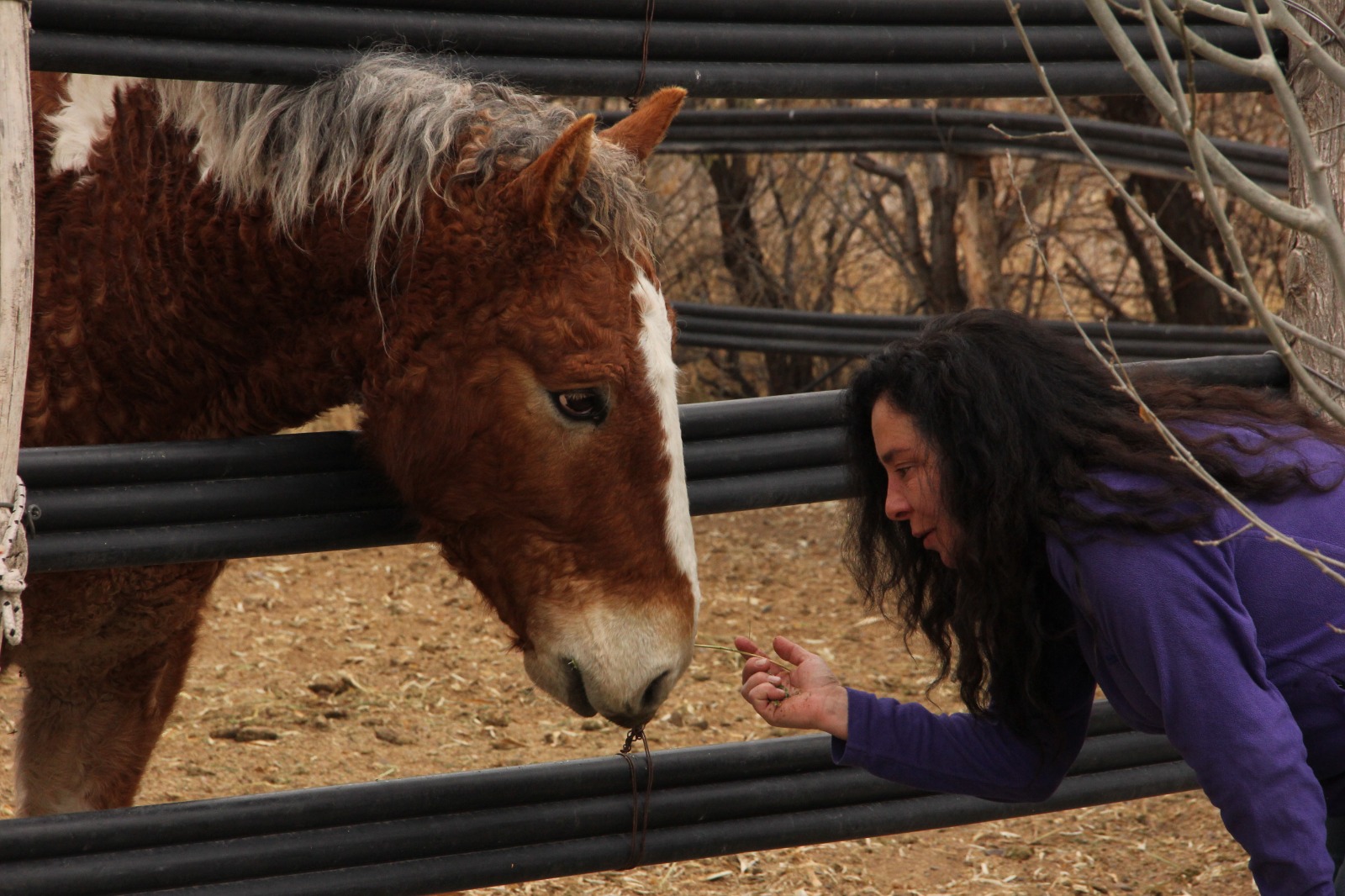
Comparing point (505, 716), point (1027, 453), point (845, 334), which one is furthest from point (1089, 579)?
point (845, 334)

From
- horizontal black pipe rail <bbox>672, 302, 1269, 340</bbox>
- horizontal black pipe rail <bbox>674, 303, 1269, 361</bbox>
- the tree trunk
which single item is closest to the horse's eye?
the tree trunk

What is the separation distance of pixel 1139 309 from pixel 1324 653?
785cm

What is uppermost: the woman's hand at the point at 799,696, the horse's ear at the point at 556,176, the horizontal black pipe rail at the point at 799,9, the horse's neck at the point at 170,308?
the horizontal black pipe rail at the point at 799,9

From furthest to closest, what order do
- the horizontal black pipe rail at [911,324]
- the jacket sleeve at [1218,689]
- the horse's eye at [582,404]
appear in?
1. the horizontal black pipe rail at [911,324]
2. the horse's eye at [582,404]
3. the jacket sleeve at [1218,689]

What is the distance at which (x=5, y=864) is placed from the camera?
77.1 inches

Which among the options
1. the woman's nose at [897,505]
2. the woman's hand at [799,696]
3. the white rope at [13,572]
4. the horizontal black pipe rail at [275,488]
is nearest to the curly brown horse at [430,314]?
the horizontal black pipe rail at [275,488]

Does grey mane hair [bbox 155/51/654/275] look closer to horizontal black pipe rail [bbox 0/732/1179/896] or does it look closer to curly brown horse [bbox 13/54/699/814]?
curly brown horse [bbox 13/54/699/814]

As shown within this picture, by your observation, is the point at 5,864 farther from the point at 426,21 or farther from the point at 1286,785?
the point at 1286,785

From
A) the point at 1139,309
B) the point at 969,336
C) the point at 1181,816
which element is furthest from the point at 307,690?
the point at 1139,309

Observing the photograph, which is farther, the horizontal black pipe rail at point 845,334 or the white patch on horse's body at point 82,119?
the horizontal black pipe rail at point 845,334

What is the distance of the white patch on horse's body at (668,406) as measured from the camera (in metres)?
2.21

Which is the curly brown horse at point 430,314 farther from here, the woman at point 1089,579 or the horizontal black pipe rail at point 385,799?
the woman at point 1089,579

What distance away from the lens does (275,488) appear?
2.12 metres

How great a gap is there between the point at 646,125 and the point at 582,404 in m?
0.66
